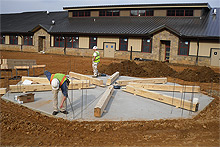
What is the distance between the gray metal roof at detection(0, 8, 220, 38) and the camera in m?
25.7

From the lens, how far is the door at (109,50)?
30375 mm

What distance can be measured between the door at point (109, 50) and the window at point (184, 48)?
899 cm

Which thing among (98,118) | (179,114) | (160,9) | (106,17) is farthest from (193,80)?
(106,17)

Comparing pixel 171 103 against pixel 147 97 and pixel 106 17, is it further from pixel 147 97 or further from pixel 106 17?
pixel 106 17

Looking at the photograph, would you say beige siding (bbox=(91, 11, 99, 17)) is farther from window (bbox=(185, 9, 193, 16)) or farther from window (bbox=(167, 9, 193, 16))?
window (bbox=(185, 9, 193, 16))

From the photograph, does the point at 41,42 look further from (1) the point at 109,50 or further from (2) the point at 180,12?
(2) the point at 180,12

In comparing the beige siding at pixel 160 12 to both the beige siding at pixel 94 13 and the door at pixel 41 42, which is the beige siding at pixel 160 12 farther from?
the door at pixel 41 42

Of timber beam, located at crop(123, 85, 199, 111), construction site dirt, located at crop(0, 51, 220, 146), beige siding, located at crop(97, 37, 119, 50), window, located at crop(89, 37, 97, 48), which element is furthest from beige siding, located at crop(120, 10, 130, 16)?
construction site dirt, located at crop(0, 51, 220, 146)

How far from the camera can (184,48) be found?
84.3ft

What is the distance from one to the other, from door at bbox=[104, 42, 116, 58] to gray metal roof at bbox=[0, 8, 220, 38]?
1679 mm

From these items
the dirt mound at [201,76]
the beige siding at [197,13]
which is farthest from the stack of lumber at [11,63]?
the beige siding at [197,13]

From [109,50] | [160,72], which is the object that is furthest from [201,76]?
[109,50]

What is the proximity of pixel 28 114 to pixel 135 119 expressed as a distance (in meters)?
3.67

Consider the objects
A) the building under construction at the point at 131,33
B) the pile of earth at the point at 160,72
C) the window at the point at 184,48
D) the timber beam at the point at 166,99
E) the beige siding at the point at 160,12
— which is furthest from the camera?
the beige siding at the point at 160,12
